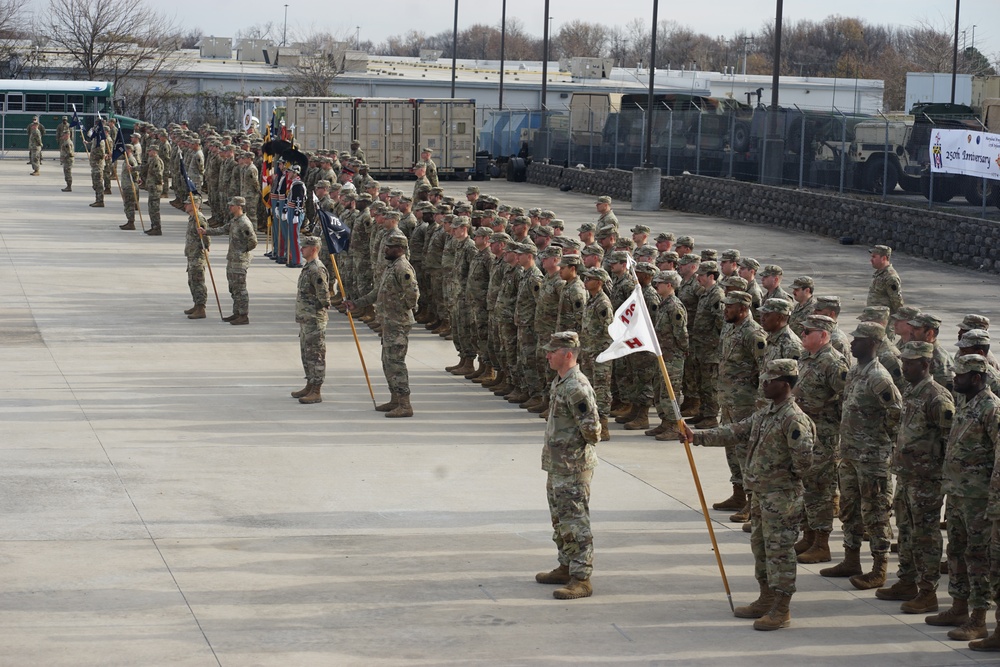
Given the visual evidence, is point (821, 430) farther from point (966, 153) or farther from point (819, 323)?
point (966, 153)

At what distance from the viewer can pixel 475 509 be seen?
1083cm

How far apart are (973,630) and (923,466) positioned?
1.08 meters

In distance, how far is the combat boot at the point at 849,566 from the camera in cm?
928

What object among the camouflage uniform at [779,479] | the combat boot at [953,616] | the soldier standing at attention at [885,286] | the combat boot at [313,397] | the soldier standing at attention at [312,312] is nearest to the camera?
the camouflage uniform at [779,479]

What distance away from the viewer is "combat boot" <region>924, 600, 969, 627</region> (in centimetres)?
838

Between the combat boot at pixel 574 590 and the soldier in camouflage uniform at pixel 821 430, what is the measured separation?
181 centimetres

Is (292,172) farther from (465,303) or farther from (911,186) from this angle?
(911,186)

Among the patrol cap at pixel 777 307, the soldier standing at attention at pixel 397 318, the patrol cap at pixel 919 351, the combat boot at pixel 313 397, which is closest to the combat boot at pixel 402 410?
the soldier standing at attention at pixel 397 318

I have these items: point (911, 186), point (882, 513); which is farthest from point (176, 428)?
point (911, 186)

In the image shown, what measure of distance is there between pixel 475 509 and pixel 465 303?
5.41 metres

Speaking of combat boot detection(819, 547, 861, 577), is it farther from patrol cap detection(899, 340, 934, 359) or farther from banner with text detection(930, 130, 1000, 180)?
banner with text detection(930, 130, 1000, 180)

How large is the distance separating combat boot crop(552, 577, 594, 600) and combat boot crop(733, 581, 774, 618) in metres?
1.00

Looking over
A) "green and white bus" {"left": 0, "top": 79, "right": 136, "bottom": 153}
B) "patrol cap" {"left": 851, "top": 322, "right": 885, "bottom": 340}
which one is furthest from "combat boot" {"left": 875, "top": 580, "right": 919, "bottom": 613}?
"green and white bus" {"left": 0, "top": 79, "right": 136, "bottom": 153}

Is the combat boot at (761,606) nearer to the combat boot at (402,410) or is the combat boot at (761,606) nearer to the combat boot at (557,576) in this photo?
the combat boot at (557,576)
